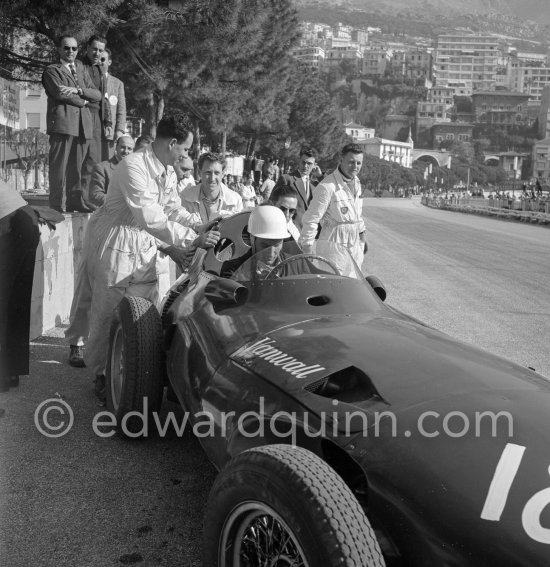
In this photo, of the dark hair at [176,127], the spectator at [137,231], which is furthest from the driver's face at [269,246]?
the dark hair at [176,127]

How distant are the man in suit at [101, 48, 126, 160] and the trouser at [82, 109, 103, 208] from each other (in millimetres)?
121

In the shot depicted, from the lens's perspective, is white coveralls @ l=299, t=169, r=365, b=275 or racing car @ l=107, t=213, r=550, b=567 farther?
white coveralls @ l=299, t=169, r=365, b=275

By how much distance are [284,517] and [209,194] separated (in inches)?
199

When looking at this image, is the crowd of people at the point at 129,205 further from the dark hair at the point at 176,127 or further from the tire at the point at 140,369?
the tire at the point at 140,369

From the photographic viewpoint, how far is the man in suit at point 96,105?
356 inches

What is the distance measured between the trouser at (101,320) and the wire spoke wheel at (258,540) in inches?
115

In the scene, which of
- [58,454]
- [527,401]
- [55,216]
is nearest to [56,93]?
[55,216]

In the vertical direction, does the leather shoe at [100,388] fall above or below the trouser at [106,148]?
below

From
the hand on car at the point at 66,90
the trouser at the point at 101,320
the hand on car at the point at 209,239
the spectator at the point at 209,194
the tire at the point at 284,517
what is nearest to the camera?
the tire at the point at 284,517

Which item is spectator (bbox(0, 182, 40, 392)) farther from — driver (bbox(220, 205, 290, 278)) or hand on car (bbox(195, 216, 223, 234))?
driver (bbox(220, 205, 290, 278))

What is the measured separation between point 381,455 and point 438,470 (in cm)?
21

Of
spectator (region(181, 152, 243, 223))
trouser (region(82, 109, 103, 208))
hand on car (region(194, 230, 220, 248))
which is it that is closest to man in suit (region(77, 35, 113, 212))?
trouser (region(82, 109, 103, 208))

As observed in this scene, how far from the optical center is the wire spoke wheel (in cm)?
240

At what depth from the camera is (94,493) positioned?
3.85 metres
